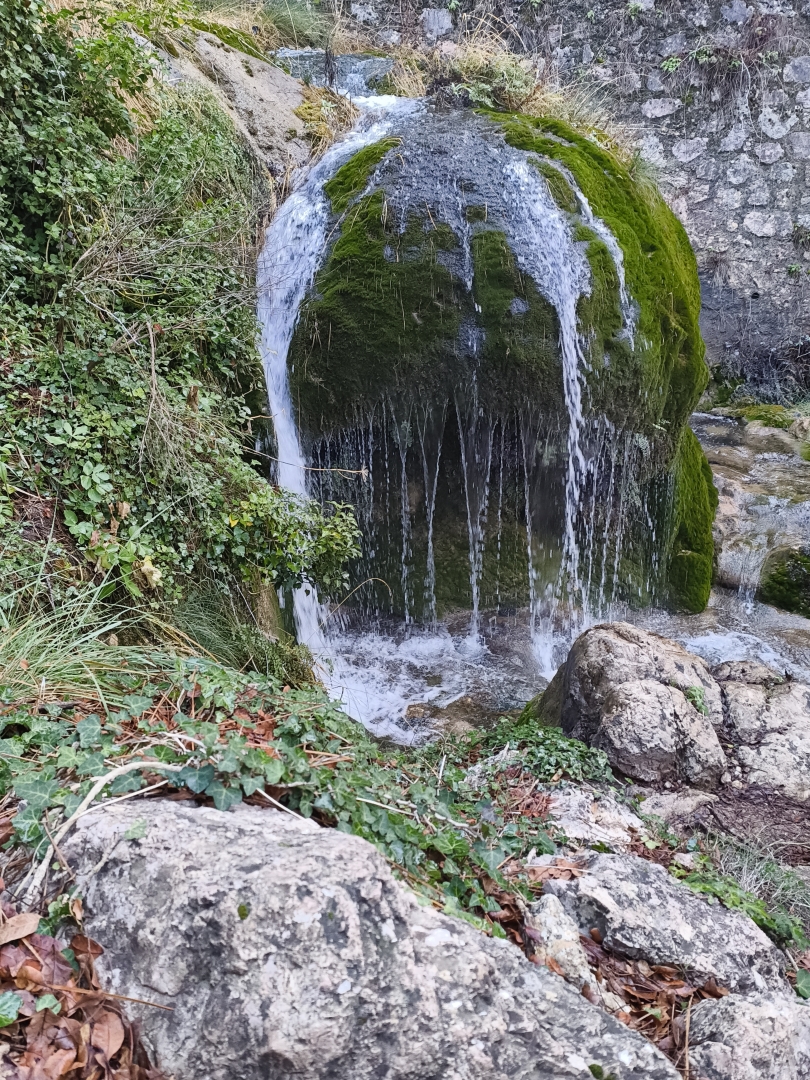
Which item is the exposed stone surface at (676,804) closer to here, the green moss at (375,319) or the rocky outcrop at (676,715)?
the rocky outcrop at (676,715)

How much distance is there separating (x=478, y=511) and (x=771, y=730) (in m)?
2.66

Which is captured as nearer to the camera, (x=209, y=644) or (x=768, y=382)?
(x=209, y=644)

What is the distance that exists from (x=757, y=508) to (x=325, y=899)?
6.22 m

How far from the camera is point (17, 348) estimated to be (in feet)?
9.41

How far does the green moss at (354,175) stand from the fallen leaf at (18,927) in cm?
475

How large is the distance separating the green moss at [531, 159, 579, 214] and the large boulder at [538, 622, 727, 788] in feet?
9.82

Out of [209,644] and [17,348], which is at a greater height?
[17,348]

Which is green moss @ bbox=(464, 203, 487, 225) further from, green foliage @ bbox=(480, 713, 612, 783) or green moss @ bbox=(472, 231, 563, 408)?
green foliage @ bbox=(480, 713, 612, 783)

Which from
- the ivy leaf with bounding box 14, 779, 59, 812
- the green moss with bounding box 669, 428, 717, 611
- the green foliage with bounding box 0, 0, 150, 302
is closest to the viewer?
the ivy leaf with bounding box 14, 779, 59, 812

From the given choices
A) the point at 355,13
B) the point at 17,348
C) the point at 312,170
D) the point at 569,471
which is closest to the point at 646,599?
the point at 569,471

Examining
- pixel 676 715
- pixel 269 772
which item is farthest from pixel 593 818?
pixel 269 772

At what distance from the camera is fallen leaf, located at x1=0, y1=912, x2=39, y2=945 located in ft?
4.00

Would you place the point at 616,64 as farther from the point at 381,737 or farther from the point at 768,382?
the point at 381,737

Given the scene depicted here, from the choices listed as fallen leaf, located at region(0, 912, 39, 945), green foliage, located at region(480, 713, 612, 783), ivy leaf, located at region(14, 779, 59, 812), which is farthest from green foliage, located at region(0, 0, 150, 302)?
green foliage, located at region(480, 713, 612, 783)
